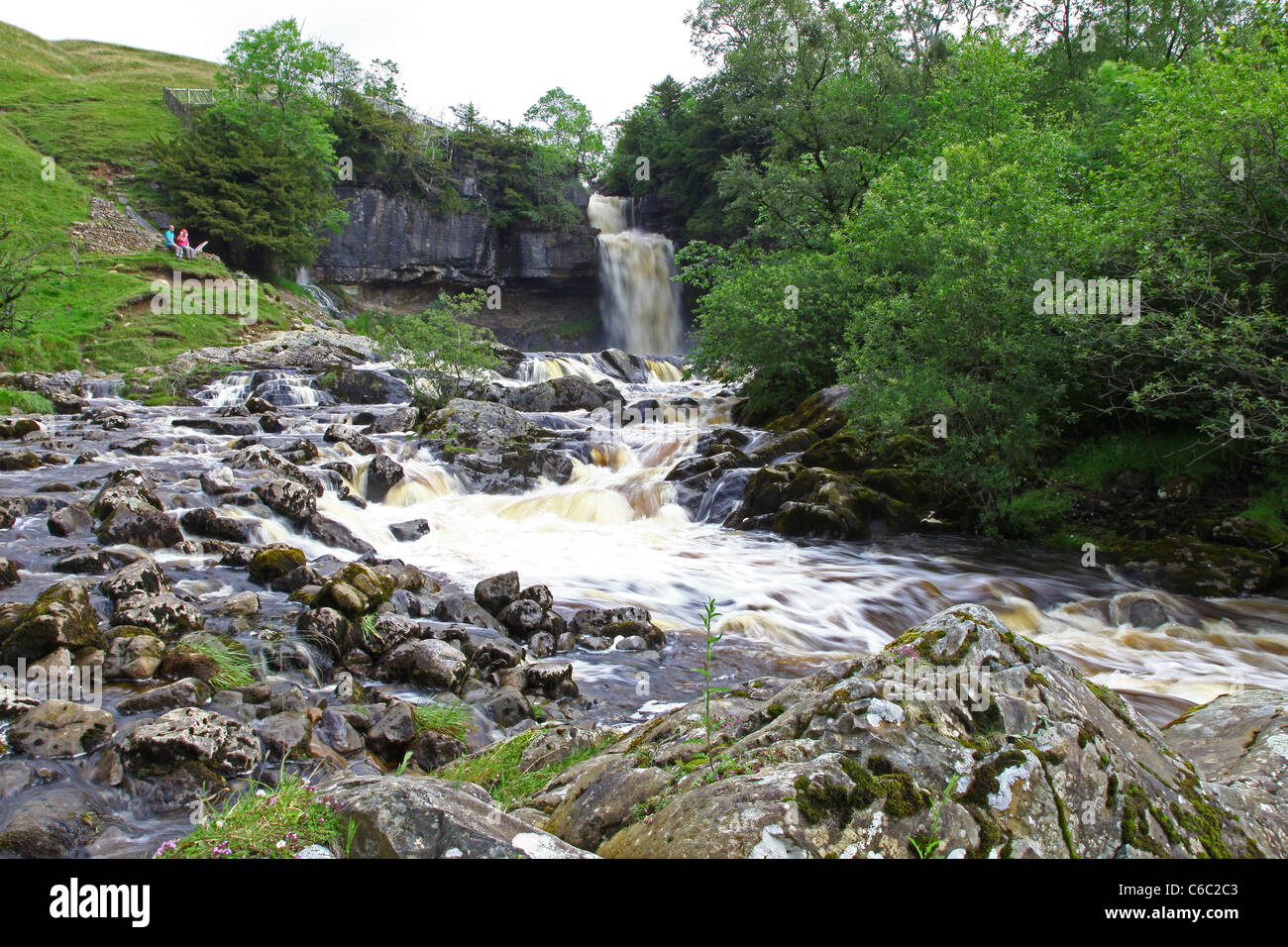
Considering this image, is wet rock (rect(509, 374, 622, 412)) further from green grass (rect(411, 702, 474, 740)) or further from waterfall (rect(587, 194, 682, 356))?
waterfall (rect(587, 194, 682, 356))

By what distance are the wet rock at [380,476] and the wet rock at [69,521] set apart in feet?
19.6

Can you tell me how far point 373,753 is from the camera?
5918 millimetres

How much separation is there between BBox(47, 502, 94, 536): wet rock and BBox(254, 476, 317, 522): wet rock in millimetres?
2696

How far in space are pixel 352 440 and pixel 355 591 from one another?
39.4ft

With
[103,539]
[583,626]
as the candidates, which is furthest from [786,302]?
[103,539]

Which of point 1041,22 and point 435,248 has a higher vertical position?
point 1041,22

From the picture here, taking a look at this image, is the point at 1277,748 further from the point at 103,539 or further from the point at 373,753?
the point at 103,539

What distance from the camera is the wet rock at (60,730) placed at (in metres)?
5.24

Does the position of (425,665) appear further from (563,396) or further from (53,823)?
(563,396)

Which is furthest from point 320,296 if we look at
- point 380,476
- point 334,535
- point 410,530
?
point 334,535

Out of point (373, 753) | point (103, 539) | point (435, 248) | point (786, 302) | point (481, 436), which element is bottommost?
point (373, 753)

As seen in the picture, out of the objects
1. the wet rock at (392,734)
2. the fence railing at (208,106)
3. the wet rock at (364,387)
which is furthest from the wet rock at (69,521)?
the fence railing at (208,106)

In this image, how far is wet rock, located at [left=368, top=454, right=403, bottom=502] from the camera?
55.7 feet
